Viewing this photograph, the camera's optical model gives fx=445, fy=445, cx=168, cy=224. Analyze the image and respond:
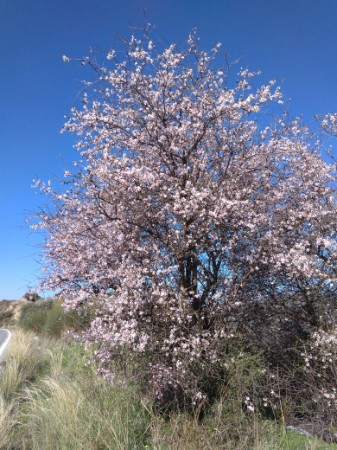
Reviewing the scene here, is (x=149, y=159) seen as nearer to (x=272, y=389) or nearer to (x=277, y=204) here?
(x=277, y=204)

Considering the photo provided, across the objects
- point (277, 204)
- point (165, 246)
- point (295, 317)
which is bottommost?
point (295, 317)

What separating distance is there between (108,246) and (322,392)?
12.3ft

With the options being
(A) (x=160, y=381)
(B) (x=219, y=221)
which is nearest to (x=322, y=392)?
(A) (x=160, y=381)

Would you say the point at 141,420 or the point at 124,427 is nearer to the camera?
the point at 124,427

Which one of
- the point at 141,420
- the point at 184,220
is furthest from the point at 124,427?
the point at 184,220

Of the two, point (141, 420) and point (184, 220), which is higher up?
point (184, 220)

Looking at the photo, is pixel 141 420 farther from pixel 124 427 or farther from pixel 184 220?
pixel 184 220

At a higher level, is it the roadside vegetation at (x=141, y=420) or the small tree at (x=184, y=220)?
the small tree at (x=184, y=220)

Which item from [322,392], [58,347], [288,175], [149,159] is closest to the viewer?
[322,392]

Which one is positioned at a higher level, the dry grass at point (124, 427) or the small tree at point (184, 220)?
the small tree at point (184, 220)

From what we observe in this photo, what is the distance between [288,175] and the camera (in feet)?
25.7

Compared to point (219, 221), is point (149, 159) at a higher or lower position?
higher

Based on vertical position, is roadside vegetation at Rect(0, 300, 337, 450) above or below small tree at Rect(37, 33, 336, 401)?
below

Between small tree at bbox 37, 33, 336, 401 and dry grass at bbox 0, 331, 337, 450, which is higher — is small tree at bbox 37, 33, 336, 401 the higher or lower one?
the higher one
